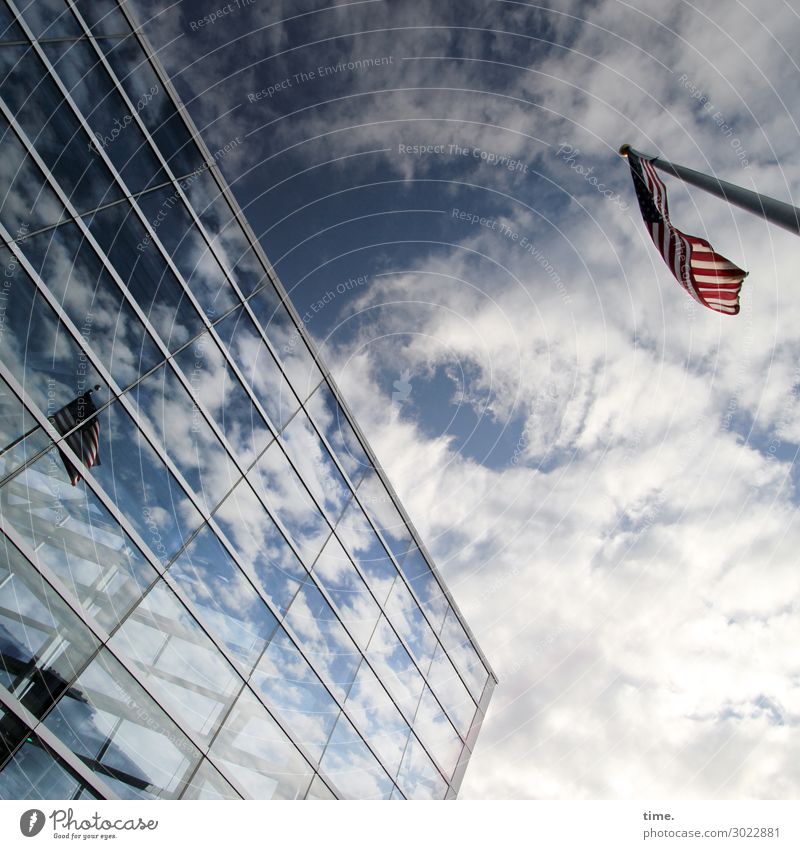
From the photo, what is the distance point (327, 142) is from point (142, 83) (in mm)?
6051

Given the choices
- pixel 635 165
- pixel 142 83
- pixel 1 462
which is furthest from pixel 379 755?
pixel 142 83

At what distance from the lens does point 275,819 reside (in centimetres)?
431

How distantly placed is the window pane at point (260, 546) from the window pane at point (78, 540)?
9.21ft

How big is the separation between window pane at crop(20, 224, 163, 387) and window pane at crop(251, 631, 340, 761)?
282 inches

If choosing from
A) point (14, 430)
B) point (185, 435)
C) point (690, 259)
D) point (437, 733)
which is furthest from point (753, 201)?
point (437, 733)

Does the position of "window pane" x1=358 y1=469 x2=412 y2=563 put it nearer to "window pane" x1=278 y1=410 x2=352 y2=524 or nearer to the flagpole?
"window pane" x1=278 y1=410 x2=352 y2=524

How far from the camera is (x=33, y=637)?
824 cm

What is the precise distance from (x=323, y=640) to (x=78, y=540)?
759cm

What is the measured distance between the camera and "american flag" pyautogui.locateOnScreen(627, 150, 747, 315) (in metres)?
7.79

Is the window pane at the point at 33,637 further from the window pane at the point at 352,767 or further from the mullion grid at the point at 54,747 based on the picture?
the window pane at the point at 352,767

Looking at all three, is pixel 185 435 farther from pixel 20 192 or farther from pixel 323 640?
pixel 323 640

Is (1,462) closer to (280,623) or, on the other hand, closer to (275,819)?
(275,819)

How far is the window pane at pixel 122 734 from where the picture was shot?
28.5 ft

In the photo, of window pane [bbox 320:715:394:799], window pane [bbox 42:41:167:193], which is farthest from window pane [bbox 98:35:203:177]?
window pane [bbox 320:715:394:799]
